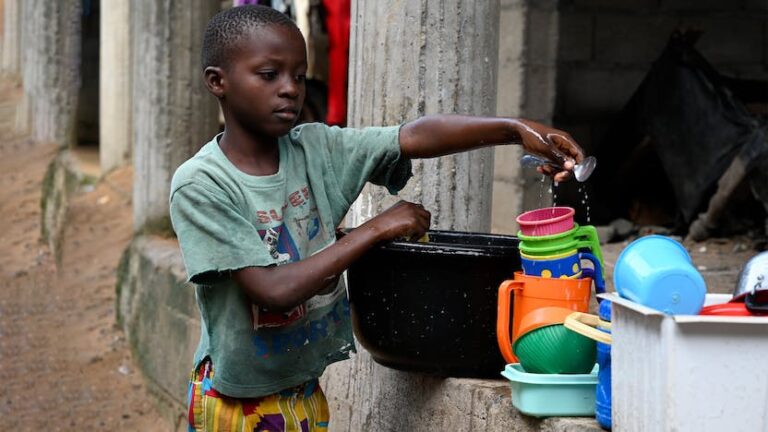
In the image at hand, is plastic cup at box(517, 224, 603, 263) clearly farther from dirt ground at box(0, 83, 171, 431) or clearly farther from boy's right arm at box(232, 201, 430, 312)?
dirt ground at box(0, 83, 171, 431)

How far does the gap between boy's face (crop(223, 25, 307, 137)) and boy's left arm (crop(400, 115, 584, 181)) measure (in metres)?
0.29

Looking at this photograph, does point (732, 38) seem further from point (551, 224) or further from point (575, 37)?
point (551, 224)

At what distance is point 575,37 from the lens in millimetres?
6547

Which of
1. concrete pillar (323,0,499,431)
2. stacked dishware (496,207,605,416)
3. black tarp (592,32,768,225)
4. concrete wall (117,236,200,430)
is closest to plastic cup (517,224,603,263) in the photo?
stacked dishware (496,207,605,416)

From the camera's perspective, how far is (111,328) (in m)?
7.85

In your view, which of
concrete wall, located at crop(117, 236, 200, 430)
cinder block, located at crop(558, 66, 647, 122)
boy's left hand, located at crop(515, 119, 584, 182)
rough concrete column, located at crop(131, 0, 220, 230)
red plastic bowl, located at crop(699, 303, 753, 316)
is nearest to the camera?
red plastic bowl, located at crop(699, 303, 753, 316)

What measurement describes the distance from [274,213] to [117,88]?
7.62 meters

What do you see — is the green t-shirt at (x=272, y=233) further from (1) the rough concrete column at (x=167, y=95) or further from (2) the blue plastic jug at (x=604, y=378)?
(1) the rough concrete column at (x=167, y=95)

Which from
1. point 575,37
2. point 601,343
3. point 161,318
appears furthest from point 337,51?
point 601,343

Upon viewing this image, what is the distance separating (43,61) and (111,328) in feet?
19.6

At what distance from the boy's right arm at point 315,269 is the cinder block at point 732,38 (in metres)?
4.43

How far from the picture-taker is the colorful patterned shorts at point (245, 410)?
9.18ft

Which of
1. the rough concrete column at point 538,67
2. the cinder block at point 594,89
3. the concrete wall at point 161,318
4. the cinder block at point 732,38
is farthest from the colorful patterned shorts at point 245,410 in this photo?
the cinder block at point 732,38

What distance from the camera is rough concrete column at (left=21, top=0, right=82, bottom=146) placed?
41.1 feet
